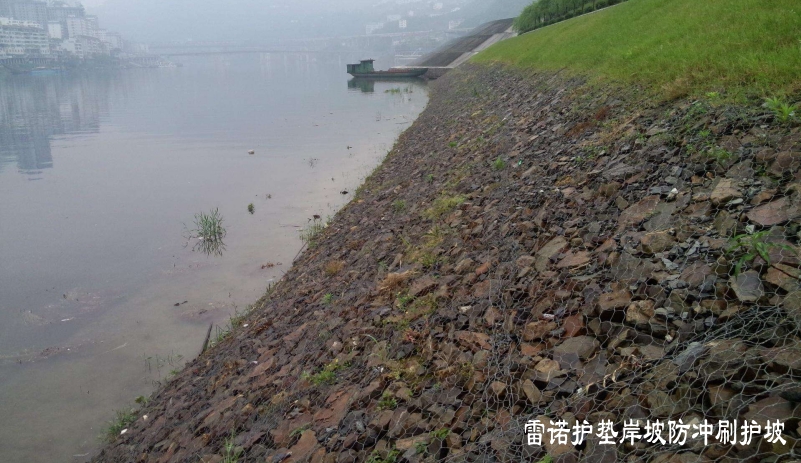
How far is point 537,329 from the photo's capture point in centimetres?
479

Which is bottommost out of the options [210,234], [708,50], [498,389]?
[210,234]

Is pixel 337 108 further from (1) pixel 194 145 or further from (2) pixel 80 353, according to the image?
(2) pixel 80 353

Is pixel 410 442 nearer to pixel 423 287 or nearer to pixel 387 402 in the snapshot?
pixel 387 402

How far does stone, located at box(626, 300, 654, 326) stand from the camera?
4.15m

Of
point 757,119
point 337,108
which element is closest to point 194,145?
point 337,108

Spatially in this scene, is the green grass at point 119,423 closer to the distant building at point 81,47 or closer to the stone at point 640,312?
the stone at point 640,312

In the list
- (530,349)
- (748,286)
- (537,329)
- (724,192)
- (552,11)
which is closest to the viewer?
(748,286)

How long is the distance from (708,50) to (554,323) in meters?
6.89

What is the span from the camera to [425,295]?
668 cm

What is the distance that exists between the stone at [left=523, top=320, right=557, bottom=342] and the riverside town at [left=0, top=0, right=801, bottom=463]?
0.02 m

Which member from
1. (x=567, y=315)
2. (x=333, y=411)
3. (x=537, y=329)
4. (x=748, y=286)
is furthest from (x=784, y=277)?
(x=333, y=411)

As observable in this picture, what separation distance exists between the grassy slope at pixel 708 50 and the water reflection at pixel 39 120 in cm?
2576

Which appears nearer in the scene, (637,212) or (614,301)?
(614,301)

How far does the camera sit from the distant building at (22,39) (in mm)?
146250
